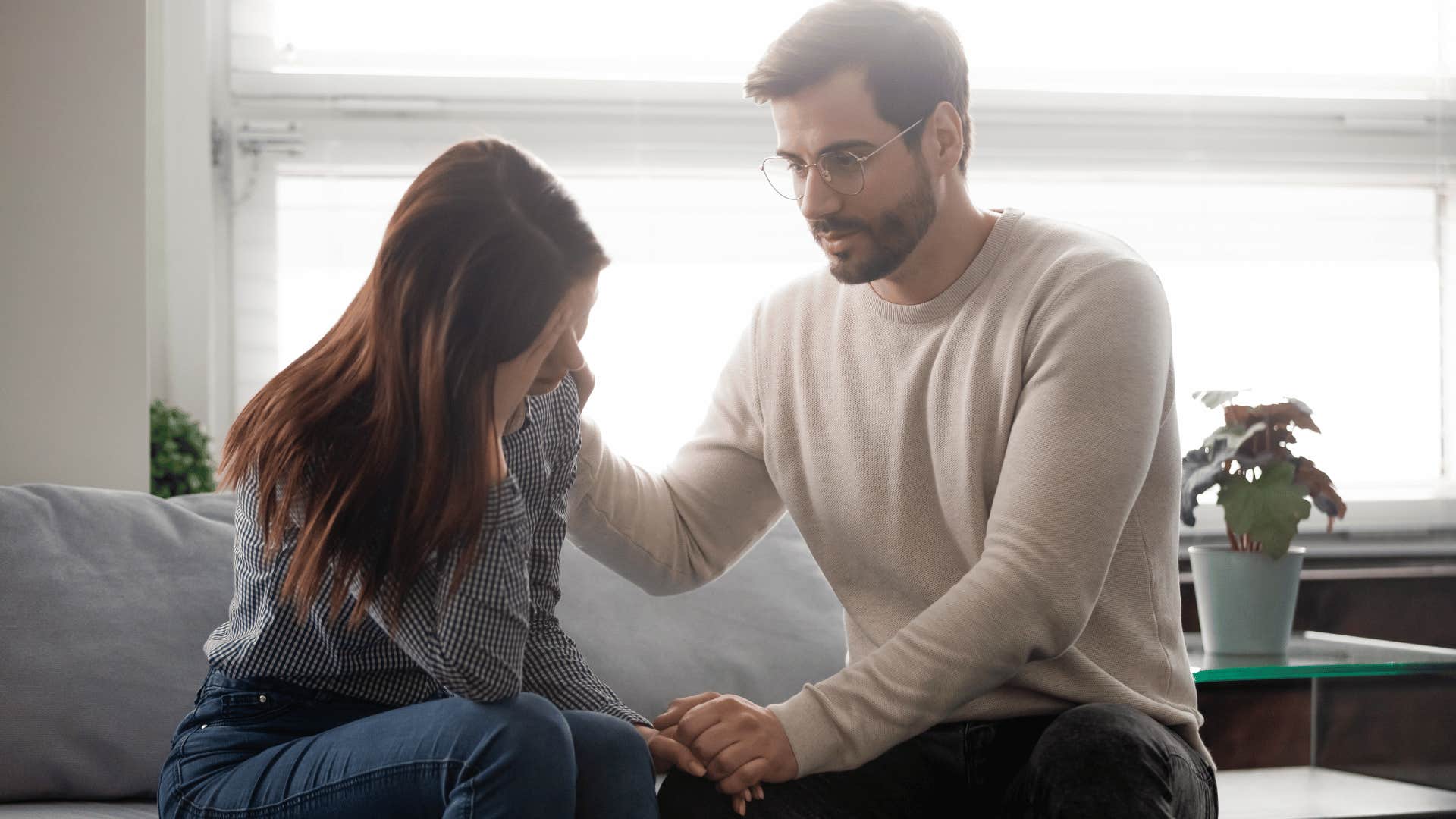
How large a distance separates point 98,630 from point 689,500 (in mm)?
761

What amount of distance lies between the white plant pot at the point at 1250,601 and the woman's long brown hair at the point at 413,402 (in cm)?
127

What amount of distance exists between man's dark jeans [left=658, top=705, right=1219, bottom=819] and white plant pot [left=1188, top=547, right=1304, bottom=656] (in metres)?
0.58

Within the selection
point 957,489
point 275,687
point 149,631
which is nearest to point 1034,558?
point 957,489

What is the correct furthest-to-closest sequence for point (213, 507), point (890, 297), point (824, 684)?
1. point (213, 507)
2. point (890, 297)
3. point (824, 684)

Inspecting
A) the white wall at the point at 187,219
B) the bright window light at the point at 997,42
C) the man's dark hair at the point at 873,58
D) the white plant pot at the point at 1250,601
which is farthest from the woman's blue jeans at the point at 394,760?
the bright window light at the point at 997,42

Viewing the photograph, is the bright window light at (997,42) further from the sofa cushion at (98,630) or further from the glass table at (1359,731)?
the glass table at (1359,731)

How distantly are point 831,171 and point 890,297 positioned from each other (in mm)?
178

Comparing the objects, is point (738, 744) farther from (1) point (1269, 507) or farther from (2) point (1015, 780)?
(1) point (1269, 507)

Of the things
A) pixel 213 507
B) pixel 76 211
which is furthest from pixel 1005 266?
pixel 76 211

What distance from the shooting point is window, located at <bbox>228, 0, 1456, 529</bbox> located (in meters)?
2.41

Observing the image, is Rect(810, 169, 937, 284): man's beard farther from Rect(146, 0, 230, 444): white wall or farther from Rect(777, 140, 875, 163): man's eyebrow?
Rect(146, 0, 230, 444): white wall

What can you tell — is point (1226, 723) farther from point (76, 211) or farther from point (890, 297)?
point (76, 211)

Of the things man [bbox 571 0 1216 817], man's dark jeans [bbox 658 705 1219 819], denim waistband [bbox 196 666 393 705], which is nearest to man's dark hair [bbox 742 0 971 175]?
man [bbox 571 0 1216 817]

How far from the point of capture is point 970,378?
57.1 inches
